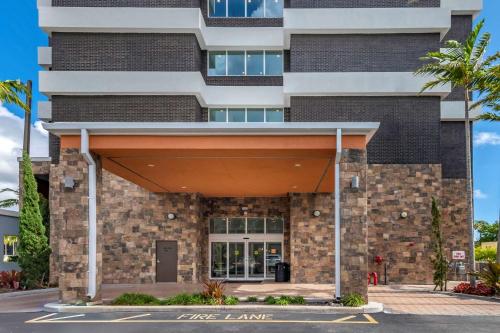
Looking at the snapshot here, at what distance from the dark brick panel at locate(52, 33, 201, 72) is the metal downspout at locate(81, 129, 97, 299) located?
38.6 feet

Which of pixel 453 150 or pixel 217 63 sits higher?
pixel 217 63

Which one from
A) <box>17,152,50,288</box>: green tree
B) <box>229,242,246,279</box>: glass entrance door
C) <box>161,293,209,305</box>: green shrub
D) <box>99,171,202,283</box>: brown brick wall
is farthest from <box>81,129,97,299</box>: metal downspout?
<box>229,242,246,279</box>: glass entrance door

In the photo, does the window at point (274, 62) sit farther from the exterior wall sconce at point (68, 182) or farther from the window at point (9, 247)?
the window at point (9, 247)

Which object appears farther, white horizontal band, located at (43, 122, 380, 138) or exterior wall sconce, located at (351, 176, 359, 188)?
exterior wall sconce, located at (351, 176, 359, 188)

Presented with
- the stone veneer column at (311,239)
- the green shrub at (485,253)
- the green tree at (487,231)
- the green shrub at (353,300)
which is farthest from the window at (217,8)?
the green tree at (487,231)

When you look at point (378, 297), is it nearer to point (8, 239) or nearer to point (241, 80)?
point (241, 80)

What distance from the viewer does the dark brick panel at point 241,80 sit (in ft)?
Result: 88.4

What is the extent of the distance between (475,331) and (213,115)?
730 inches

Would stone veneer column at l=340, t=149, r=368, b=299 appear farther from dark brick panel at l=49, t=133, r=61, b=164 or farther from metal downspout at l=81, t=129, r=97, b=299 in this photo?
dark brick panel at l=49, t=133, r=61, b=164

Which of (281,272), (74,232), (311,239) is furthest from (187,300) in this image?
(311,239)

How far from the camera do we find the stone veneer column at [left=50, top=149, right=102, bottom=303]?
14.1 metres

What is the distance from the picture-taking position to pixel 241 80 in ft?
88.7

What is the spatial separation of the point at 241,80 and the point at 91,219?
1471 centimetres

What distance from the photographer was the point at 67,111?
2511 cm
